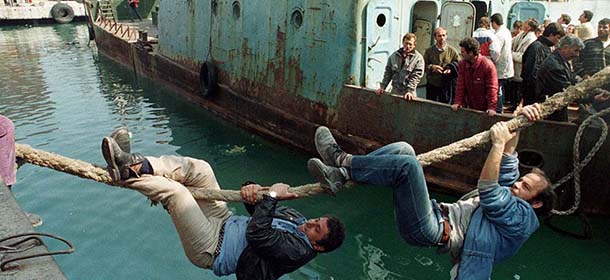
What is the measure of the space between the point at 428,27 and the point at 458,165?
3708mm

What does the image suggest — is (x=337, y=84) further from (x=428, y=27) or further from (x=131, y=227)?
(x=131, y=227)

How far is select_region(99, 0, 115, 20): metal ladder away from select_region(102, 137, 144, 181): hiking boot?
25373 mm

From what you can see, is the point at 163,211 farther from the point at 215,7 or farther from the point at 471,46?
the point at 215,7

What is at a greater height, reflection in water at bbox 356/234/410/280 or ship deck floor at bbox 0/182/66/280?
ship deck floor at bbox 0/182/66/280

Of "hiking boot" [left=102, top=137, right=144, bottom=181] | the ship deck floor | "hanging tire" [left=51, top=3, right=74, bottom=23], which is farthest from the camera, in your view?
"hanging tire" [left=51, top=3, right=74, bottom=23]

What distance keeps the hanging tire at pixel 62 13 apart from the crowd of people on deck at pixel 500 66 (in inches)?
1590

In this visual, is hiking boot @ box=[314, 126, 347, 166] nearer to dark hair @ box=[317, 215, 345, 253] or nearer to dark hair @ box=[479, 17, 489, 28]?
dark hair @ box=[317, 215, 345, 253]

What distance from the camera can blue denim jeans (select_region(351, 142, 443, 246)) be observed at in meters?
3.49

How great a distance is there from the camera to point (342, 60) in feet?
27.6

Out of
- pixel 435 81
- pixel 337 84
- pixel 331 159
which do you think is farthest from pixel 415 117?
pixel 331 159

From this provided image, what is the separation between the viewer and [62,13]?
40094 mm

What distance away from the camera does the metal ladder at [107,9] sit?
26.1 m

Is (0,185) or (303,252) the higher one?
(0,185)

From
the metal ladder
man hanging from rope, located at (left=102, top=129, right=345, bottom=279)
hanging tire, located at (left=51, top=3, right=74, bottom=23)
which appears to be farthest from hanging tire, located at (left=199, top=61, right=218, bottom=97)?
hanging tire, located at (left=51, top=3, right=74, bottom=23)
